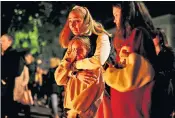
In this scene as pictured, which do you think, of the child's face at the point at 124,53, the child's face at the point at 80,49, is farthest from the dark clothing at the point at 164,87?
the child's face at the point at 80,49

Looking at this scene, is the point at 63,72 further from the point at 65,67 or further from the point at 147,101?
the point at 147,101

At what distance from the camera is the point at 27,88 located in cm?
521

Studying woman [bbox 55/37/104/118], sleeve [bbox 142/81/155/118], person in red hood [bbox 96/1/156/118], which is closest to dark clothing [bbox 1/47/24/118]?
woman [bbox 55/37/104/118]

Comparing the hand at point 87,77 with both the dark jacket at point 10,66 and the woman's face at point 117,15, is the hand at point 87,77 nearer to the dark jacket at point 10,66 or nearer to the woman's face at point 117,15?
the woman's face at point 117,15

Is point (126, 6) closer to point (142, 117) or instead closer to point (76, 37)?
point (76, 37)

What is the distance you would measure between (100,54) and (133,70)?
357 mm

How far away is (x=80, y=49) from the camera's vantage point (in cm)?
391

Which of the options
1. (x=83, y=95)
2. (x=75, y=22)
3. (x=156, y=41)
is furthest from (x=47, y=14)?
(x=156, y=41)

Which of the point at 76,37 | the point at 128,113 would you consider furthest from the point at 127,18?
the point at 128,113

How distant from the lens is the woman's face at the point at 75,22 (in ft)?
Result: 12.9

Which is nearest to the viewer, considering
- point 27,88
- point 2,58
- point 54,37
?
point 2,58

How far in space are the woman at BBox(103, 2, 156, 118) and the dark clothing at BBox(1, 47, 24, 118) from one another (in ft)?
5.21

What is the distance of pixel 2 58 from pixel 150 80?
1975 mm

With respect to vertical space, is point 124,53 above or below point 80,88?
above
